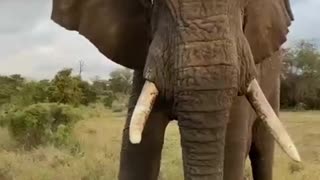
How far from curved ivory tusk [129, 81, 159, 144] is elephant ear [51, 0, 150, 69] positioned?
23.4 inches

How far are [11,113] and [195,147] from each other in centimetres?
1559

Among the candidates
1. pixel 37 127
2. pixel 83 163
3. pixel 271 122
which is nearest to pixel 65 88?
pixel 37 127

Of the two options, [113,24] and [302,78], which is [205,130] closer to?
[113,24]

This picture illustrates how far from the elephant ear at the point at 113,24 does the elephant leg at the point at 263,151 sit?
7.61ft

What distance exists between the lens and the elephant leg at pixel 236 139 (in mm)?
4984

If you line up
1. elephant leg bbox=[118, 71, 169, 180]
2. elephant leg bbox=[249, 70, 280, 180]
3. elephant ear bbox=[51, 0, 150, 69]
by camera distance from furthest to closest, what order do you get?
elephant leg bbox=[249, 70, 280, 180], elephant leg bbox=[118, 71, 169, 180], elephant ear bbox=[51, 0, 150, 69]

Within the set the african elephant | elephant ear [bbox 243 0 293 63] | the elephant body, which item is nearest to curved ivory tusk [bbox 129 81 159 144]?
the african elephant

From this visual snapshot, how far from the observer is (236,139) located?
5.07 m

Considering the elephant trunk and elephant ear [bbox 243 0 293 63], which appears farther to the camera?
elephant ear [bbox 243 0 293 63]

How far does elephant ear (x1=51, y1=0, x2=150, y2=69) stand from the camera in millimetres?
4680

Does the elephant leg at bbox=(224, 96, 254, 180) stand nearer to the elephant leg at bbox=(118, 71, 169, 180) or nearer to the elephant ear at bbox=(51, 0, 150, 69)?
the elephant leg at bbox=(118, 71, 169, 180)

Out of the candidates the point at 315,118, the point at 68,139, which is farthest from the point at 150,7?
the point at 315,118

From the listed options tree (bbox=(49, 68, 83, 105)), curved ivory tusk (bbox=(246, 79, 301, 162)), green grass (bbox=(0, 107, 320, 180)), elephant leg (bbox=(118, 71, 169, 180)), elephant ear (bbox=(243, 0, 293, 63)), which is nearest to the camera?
curved ivory tusk (bbox=(246, 79, 301, 162))

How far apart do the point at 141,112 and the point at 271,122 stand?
2.08 ft
